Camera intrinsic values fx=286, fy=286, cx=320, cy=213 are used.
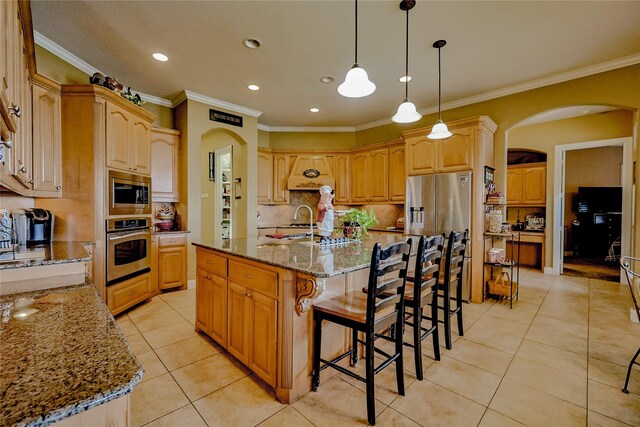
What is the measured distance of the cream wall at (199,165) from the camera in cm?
422

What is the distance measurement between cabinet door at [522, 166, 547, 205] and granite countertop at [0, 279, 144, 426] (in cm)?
698

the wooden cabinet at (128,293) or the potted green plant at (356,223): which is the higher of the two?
the potted green plant at (356,223)

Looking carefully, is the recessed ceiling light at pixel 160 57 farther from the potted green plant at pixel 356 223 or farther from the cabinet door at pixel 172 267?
the potted green plant at pixel 356 223

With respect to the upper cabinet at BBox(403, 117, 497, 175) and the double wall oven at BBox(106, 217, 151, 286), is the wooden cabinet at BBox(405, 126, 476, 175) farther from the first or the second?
the double wall oven at BBox(106, 217, 151, 286)

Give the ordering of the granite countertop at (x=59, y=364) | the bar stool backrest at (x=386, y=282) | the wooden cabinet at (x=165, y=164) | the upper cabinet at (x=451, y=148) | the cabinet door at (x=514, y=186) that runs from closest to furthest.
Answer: the granite countertop at (x=59, y=364), the bar stool backrest at (x=386, y=282), the upper cabinet at (x=451, y=148), the wooden cabinet at (x=165, y=164), the cabinet door at (x=514, y=186)

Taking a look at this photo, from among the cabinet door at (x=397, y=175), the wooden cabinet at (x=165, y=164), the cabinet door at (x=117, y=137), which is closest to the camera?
the cabinet door at (x=117, y=137)

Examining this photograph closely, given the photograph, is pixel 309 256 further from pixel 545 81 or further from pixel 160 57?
pixel 545 81

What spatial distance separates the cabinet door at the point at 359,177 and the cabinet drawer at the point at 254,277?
3750mm

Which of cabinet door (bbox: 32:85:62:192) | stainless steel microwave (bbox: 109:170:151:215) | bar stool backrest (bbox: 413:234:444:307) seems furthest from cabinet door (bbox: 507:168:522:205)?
Answer: cabinet door (bbox: 32:85:62:192)

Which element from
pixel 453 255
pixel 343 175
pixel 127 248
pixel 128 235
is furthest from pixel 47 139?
pixel 343 175

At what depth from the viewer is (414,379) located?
6.83 feet

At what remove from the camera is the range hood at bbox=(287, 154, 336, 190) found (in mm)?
5707

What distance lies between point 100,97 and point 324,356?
3.33m

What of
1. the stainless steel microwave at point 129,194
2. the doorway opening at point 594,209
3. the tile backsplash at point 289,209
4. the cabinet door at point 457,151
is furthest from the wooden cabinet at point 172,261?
the doorway opening at point 594,209
